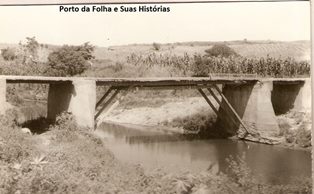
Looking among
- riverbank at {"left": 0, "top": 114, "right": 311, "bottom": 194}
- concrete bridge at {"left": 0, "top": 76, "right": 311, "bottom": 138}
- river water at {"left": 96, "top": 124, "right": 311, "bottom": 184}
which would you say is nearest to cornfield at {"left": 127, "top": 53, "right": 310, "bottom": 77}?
concrete bridge at {"left": 0, "top": 76, "right": 311, "bottom": 138}

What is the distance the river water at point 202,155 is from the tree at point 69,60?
336 cm

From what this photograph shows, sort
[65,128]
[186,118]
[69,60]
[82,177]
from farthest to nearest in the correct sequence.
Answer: [186,118] < [69,60] < [65,128] < [82,177]

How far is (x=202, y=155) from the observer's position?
15.0m

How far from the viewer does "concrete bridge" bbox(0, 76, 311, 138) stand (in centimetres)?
1376

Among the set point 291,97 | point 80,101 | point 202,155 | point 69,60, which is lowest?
point 202,155

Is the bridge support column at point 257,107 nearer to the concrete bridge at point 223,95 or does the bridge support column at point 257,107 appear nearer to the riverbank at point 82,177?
the concrete bridge at point 223,95

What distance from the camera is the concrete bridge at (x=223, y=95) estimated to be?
13758 mm

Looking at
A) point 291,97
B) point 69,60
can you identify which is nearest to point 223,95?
point 291,97

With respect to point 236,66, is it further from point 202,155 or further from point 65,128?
point 65,128

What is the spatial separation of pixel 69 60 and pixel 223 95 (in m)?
7.03

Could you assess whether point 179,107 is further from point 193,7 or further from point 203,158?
point 193,7

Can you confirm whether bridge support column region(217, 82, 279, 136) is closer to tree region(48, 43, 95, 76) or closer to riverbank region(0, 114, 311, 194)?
tree region(48, 43, 95, 76)

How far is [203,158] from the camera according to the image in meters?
14.5

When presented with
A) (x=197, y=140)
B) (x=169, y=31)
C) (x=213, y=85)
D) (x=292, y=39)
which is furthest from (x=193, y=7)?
(x=197, y=140)
